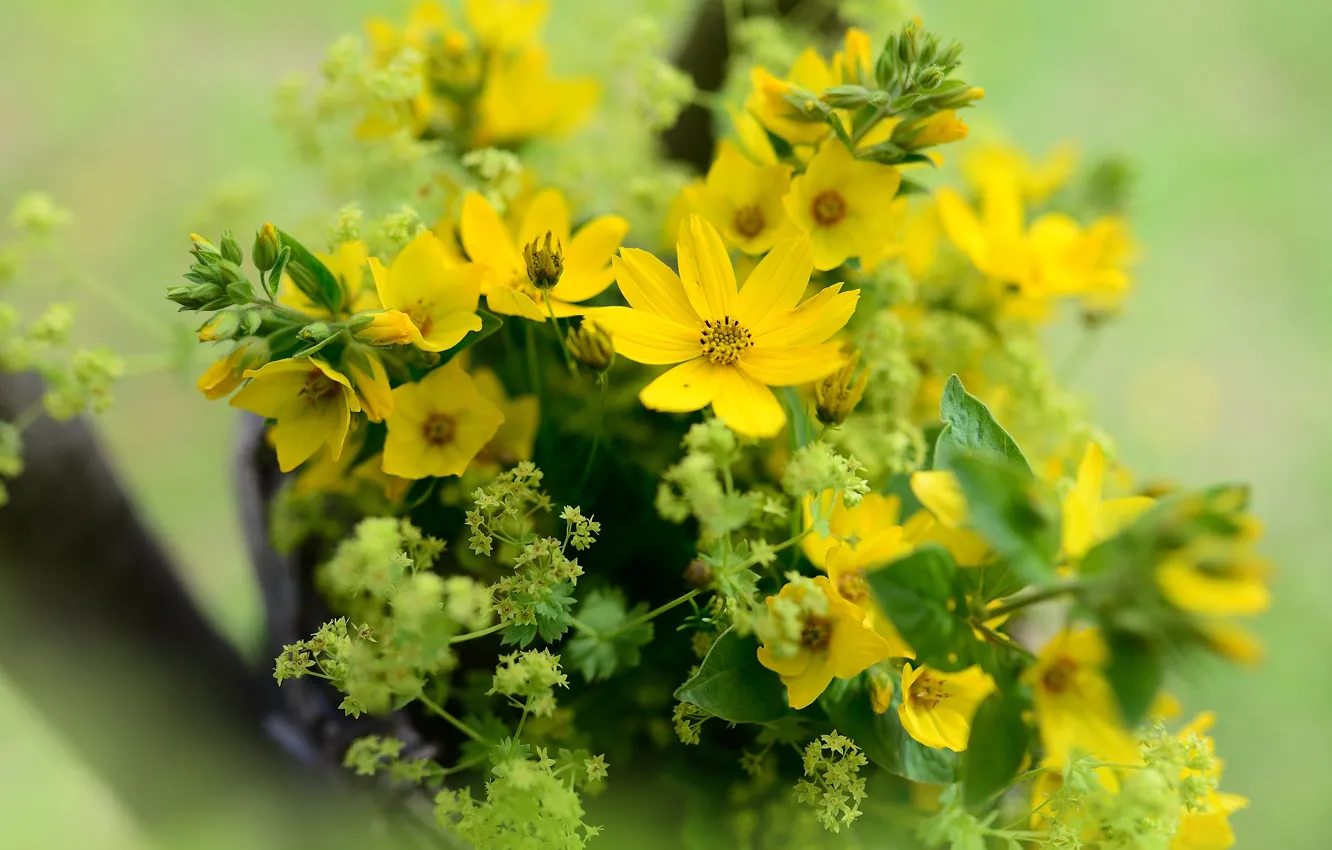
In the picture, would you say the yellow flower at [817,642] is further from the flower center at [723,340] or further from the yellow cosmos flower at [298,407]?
the yellow cosmos flower at [298,407]

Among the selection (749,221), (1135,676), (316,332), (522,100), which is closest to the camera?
(1135,676)

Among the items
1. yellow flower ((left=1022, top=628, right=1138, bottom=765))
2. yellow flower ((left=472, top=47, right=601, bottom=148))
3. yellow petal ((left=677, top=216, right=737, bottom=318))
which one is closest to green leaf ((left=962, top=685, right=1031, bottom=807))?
yellow flower ((left=1022, top=628, right=1138, bottom=765))

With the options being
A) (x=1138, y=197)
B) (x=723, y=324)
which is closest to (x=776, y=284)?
(x=723, y=324)

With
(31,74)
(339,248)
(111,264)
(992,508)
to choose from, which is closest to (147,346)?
(111,264)

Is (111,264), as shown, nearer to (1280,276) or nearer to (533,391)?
(533,391)

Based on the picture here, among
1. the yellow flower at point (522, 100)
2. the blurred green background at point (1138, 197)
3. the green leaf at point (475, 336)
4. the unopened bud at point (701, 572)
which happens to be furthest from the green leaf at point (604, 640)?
the blurred green background at point (1138, 197)

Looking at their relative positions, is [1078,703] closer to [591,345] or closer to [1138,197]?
[591,345]

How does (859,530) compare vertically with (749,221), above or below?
below
